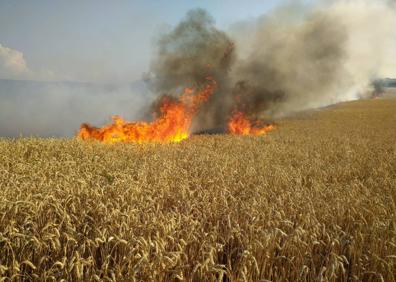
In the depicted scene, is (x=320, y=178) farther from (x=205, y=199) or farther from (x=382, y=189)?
(x=205, y=199)

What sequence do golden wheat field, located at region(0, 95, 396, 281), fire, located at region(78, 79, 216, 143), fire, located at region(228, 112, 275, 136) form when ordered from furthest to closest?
fire, located at region(228, 112, 275, 136)
fire, located at region(78, 79, 216, 143)
golden wheat field, located at region(0, 95, 396, 281)

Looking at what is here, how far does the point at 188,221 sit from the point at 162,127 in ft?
51.5

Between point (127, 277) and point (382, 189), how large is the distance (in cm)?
682

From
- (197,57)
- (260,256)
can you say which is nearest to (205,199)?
(260,256)

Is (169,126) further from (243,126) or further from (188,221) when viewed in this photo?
(188,221)

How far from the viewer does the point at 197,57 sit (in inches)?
1093

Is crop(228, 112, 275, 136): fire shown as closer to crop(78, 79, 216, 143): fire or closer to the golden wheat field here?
crop(78, 79, 216, 143): fire

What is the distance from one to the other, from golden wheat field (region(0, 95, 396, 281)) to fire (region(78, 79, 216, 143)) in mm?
4671

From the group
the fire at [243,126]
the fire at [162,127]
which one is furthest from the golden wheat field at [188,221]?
the fire at [243,126]

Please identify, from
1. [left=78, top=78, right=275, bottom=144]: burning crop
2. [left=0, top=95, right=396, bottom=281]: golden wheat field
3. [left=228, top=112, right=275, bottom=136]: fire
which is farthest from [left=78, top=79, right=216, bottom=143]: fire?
[left=0, top=95, right=396, bottom=281]: golden wheat field

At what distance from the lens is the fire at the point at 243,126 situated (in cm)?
2598

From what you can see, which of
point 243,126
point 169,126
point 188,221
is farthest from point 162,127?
point 188,221

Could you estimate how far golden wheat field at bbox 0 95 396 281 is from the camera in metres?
3.81

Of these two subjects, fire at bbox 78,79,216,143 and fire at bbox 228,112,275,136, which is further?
fire at bbox 228,112,275,136
